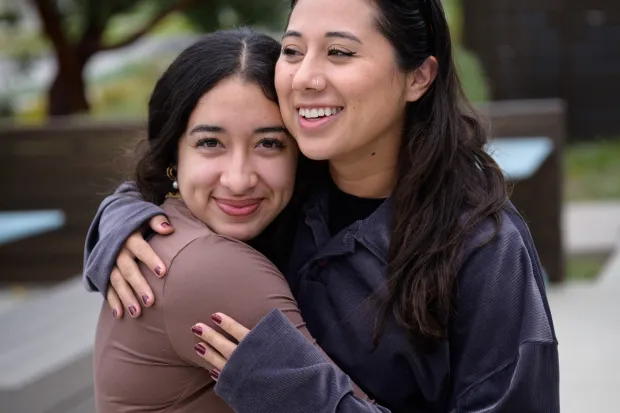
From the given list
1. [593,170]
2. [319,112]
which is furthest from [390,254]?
[593,170]

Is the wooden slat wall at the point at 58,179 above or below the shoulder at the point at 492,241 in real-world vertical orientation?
below

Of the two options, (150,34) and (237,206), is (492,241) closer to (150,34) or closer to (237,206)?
(237,206)

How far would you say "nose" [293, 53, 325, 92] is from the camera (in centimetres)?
173

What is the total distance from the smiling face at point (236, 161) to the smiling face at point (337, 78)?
73 millimetres

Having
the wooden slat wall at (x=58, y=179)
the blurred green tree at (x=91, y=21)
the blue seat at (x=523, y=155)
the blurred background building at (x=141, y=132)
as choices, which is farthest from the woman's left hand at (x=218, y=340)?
the blurred green tree at (x=91, y=21)

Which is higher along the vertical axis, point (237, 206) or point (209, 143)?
point (209, 143)

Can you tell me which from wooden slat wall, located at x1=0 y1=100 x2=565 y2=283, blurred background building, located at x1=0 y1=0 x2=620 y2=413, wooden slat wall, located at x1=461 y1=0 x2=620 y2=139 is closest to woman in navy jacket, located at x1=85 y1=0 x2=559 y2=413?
blurred background building, located at x1=0 y1=0 x2=620 y2=413

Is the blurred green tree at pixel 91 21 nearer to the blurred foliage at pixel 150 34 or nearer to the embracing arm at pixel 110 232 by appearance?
the blurred foliage at pixel 150 34

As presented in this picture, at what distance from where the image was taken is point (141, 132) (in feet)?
8.13

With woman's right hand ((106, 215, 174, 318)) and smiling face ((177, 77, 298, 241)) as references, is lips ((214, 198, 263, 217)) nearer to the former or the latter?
smiling face ((177, 77, 298, 241))

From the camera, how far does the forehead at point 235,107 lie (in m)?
1.83

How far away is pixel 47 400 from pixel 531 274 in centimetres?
171

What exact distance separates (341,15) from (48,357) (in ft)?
5.97

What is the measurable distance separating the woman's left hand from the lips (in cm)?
30
